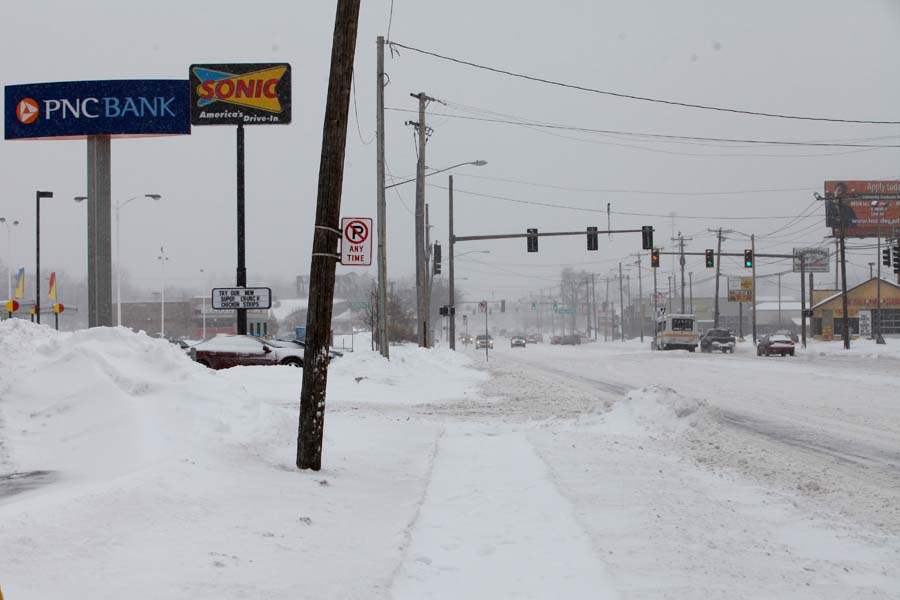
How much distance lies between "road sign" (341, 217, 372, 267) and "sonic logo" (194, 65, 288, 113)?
6719 mm

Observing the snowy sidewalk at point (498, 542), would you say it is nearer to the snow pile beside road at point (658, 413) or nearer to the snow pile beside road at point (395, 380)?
the snow pile beside road at point (658, 413)

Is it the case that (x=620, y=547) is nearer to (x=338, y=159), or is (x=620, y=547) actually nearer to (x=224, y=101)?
(x=338, y=159)

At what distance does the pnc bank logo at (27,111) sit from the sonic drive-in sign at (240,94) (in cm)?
774

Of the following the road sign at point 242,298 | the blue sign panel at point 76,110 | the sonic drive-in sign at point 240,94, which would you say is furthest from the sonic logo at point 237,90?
the blue sign panel at point 76,110

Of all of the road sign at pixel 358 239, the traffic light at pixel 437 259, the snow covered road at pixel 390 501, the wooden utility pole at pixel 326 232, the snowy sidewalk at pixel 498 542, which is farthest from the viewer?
the traffic light at pixel 437 259

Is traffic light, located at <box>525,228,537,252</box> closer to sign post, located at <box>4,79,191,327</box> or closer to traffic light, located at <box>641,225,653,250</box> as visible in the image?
traffic light, located at <box>641,225,653,250</box>

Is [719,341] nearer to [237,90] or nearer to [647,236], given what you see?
[647,236]

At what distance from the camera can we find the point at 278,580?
5.40m

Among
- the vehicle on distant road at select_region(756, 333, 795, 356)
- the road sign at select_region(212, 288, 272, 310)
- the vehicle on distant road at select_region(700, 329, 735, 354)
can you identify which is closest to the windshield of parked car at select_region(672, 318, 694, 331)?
the vehicle on distant road at select_region(700, 329, 735, 354)

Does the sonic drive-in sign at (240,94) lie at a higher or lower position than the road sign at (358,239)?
higher

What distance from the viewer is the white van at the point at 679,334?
217 feet

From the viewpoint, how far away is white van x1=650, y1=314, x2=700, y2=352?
66125mm

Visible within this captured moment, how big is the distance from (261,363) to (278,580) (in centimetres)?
2182

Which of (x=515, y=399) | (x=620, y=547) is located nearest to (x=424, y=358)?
(x=515, y=399)
